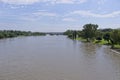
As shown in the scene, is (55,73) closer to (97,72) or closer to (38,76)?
(38,76)

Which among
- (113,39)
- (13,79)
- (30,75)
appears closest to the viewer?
(13,79)

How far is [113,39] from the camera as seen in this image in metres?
42.7

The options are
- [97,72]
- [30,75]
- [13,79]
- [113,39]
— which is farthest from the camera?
[113,39]

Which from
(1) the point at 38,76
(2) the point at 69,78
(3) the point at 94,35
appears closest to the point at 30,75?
(1) the point at 38,76

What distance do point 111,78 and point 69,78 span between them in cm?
317

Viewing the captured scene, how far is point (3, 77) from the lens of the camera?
54.9ft

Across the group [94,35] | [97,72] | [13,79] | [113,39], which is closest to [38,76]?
[13,79]

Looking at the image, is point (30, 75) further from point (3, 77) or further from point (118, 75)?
point (118, 75)

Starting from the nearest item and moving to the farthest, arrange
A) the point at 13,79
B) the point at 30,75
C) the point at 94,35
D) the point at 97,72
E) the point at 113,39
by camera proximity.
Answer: the point at 13,79, the point at 30,75, the point at 97,72, the point at 113,39, the point at 94,35

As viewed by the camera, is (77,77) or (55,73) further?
(55,73)

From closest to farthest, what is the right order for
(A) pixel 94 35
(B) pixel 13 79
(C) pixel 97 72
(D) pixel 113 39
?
(B) pixel 13 79 → (C) pixel 97 72 → (D) pixel 113 39 → (A) pixel 94 35

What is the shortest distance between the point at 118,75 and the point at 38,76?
6.34 m

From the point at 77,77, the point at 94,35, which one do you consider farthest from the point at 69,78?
the point at 94,35

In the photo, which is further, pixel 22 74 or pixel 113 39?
pixel 113 39
